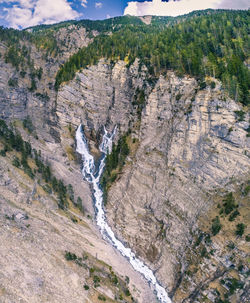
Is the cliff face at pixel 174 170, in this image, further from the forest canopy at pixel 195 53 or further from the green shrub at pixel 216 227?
the forest canopy at pixel 195 53

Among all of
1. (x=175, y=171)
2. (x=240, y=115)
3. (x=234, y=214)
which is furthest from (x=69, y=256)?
(x=240, y=115)

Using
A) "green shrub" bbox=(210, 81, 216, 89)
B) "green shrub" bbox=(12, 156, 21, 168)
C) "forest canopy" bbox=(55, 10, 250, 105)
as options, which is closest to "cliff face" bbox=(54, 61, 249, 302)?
"green shrub" bbox=(210, 81, 216, 89)

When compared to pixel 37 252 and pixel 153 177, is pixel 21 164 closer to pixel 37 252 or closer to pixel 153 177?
pixel 37 252

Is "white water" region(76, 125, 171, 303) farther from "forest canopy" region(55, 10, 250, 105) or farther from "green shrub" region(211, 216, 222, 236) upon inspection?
"forest canopy" region(55, 10, 250, 105)

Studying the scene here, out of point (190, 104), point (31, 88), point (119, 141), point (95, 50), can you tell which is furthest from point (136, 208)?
point (95, 50)

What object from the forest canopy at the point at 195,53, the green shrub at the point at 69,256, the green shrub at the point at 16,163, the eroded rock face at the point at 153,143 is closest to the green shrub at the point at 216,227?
the eroded rock face at the point at 153,143

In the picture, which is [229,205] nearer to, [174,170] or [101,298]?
[174,170]
